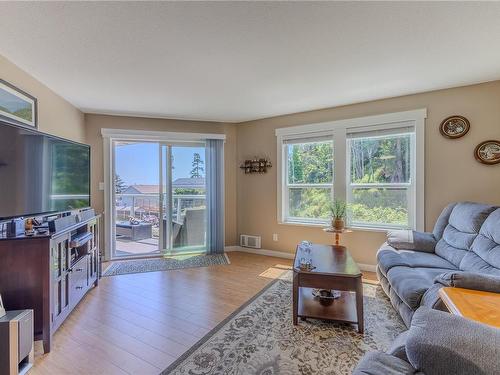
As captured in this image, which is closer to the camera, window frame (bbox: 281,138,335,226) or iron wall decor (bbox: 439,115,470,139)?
iron wall decor (bbox: 439,115,470,139)

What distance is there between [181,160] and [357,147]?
112 inches

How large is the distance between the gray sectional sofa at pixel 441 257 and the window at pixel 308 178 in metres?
1.20

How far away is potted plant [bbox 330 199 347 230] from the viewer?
326cm

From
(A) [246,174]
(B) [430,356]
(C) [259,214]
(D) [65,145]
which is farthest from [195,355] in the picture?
(A) [246,174]

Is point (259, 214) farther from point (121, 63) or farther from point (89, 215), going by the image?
point (121, 63)

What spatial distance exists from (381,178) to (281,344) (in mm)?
2617

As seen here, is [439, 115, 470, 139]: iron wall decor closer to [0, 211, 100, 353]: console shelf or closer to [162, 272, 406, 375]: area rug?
[162, 272, 406, 375]: area rug

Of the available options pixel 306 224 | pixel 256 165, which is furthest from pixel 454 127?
pixel 256 165

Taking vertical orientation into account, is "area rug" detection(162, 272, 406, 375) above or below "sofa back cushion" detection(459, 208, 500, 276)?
below

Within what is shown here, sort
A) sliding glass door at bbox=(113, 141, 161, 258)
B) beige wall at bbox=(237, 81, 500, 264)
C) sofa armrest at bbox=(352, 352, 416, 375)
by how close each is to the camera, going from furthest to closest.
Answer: sliding glass door at bbox=(113, 141, 161, 258) < beige wall at bbox=(237, 81, 500, 264) < sofa armrest at bbox=(352, 352, 416, 375)

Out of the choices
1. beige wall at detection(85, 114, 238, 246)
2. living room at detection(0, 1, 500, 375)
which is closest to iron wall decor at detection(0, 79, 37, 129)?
living room at detection(0, 1, 500, 375)

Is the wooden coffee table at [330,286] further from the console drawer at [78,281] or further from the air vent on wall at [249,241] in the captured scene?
the console drawer at [78,281]

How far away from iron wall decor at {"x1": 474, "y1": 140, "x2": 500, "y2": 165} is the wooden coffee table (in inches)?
76.8

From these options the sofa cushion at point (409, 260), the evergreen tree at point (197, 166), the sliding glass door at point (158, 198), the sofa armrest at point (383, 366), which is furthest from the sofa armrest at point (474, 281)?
the evergreen tree at point (197, 166)
